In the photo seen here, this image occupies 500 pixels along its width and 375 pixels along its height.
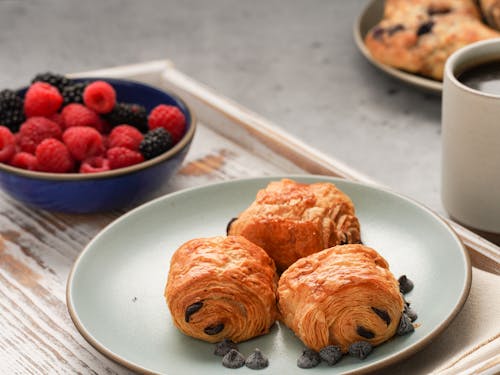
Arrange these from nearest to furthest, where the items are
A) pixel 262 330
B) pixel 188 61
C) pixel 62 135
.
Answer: pixel 262 330, pixel 62 135, pixel 188 61

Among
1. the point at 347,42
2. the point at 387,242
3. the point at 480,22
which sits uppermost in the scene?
the point at 387,242

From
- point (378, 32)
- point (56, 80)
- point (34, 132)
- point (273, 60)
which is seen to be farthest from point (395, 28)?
point (34, 132)

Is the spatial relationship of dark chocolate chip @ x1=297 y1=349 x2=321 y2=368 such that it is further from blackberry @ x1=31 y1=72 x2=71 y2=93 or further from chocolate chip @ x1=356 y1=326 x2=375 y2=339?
blackberry @ x1=31 y1=72 x2=71 y2=93

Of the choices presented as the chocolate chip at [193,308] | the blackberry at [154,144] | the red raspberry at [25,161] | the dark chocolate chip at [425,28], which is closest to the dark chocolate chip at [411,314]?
the chocolate chip at [193,308]

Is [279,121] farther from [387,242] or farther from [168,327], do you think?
[168,327]

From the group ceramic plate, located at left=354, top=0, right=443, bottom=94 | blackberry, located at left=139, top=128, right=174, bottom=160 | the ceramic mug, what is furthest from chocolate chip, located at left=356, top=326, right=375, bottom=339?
ceramic plate, located at left=354, top=0, right=443, bottom=94

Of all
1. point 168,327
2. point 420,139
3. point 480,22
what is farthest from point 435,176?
point 168,327
